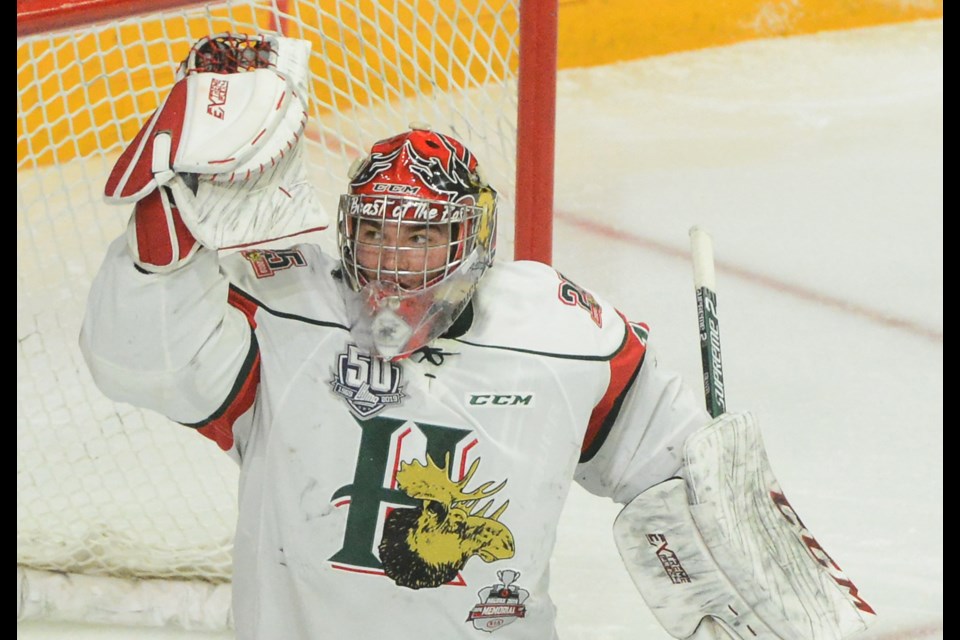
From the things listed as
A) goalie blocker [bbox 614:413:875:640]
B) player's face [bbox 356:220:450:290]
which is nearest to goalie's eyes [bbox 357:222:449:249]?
player's face [bbox 356:220:450:290]

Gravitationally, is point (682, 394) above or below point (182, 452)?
above

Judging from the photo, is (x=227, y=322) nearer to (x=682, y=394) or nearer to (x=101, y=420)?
(x=682, y=394)

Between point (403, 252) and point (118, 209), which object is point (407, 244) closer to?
point (403, 252)

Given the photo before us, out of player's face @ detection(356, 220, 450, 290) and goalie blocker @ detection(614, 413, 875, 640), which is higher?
player's face @ detection(356, 220, 450, 290)

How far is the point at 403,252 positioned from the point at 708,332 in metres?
0.53

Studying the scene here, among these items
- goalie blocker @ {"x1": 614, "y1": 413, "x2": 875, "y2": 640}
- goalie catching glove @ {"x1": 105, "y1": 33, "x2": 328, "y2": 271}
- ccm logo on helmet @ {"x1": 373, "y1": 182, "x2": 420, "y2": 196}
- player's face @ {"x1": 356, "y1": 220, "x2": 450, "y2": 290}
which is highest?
goalie catching glove @ {"x1": 105, "y1": 33, "x2": 328, "y2": 271}

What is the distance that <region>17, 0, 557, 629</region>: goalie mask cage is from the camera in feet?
8.09

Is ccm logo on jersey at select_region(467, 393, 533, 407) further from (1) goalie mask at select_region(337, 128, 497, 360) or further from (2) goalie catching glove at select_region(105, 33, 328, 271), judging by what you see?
(2) goalie catching glove at select_region(105, 33, 328, 271)

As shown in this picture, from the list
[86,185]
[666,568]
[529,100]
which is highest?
[529,100]

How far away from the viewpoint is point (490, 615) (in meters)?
1.87

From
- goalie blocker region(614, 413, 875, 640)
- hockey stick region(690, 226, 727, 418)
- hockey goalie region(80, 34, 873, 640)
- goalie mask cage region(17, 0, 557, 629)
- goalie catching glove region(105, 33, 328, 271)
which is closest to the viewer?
goalie catching glove region(105, 33, 328, 271)

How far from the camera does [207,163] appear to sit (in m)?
1.56
